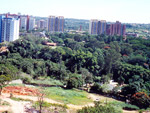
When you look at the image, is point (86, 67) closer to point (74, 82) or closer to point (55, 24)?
point (74, 82)

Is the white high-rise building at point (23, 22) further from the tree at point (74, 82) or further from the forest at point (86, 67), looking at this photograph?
the tree at point (74, 82)

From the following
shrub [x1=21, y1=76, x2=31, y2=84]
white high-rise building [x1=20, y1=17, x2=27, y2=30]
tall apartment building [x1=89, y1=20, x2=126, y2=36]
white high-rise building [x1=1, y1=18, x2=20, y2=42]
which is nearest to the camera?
shrub [x1=21, y1=76, x2=31, y2=84]

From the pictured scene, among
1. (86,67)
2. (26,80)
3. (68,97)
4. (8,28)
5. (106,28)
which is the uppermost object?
(106,28)

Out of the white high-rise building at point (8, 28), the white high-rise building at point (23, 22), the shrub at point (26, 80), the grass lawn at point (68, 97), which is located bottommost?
the grass lawn at point (68, 97)

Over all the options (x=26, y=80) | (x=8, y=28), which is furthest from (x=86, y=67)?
(x=8, y=28)

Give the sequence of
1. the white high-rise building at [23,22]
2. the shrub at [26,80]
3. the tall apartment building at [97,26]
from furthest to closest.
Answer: the white high-rise building at [23,22], the tall apartment building at [97,26], the shrub at [26,80]

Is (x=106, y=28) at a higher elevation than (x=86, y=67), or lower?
higher

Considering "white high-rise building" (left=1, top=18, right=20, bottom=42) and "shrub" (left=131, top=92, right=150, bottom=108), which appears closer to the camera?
"shrub" (left=131, top=92, right=150, bottom=108)

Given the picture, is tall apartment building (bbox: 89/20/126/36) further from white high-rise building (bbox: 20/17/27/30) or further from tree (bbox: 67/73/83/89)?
tree (bbox: 67/73/83/89)

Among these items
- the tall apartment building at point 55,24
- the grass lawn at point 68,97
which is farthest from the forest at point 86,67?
the tall apartment building at point 55,24

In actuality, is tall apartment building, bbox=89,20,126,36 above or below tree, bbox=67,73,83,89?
above

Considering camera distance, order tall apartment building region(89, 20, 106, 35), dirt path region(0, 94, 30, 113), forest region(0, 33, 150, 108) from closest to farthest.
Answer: dirt path region(0, 94, 30, 113), forest region(0, 33, 150, 108), tall apartment building region(89, 20, 106, 35)

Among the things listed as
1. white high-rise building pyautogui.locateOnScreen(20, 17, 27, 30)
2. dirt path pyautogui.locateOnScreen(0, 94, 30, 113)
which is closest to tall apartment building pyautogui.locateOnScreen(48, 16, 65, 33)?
white high-rise building pyautogui.locateOnScreen(20, 17, 27, 30)
